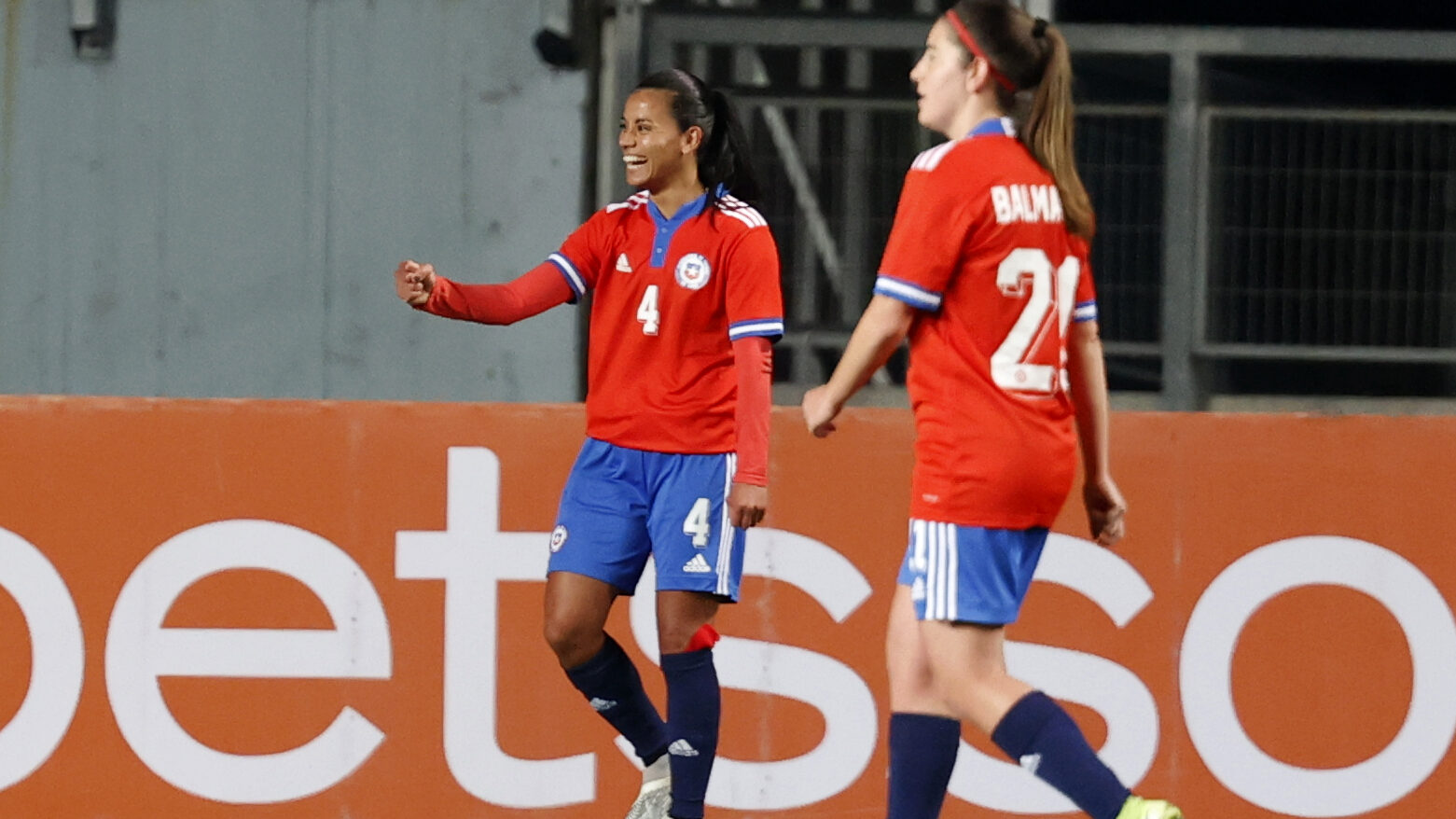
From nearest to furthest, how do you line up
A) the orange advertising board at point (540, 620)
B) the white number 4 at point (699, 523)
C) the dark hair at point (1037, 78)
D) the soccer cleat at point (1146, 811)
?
the soccer cleat at point (1146, 811)
the dark hair at point (1037, 78)
the white number 4 at point (699, 523)
the orange advertising board at point (540, 620)

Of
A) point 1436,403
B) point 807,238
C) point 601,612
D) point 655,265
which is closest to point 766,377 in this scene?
point 655,265

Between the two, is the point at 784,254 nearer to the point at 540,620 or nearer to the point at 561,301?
the point at 540,620

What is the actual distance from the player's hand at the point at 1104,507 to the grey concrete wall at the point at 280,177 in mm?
4224

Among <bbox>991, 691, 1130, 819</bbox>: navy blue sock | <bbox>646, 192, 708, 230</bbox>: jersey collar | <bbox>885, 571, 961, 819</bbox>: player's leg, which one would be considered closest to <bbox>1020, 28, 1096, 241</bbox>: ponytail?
<bbox>885, 571, 961, 819</bbox>: player's leg

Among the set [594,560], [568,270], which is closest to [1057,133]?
[568,270]

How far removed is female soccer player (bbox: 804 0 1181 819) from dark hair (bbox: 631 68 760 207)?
42.7 inches

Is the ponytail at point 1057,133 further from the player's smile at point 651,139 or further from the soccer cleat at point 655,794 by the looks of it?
the soccer cleat at point 655,794

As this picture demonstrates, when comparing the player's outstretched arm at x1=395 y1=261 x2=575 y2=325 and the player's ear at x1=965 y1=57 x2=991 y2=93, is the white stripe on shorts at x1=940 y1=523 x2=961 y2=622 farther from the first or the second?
the player's outstretched arm at x1=395 y1=261 x2=575 y2=325

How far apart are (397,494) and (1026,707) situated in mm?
2394

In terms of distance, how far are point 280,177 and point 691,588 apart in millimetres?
4017

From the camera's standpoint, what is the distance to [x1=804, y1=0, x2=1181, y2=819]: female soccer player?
12.0 ft

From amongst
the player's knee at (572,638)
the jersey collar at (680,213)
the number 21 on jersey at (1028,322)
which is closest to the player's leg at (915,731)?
the number 21 on jersey at (1028,322)

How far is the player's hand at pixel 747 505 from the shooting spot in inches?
178

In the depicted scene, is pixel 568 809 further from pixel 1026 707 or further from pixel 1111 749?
pixel 1026 707
